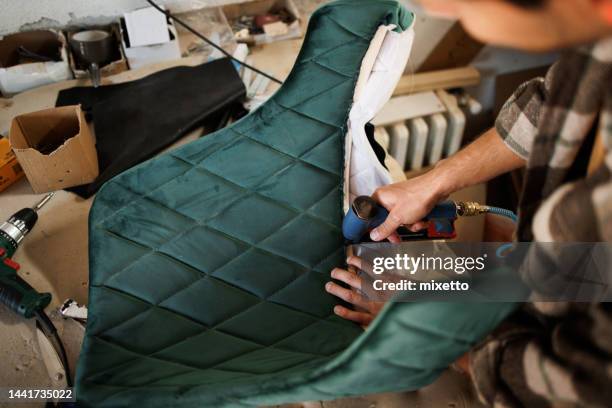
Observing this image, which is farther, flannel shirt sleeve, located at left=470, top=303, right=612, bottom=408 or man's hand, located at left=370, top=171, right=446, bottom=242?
man's hand, located at left=370, top=171, right=446, bottom=242

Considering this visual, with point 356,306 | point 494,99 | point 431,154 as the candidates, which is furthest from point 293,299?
point 494,99

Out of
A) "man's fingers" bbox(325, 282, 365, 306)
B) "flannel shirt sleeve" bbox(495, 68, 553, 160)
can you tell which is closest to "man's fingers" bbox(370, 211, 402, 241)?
"man's fingers" bbox(325, 282, 365, 306)

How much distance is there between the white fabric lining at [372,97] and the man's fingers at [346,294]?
6.9 inches

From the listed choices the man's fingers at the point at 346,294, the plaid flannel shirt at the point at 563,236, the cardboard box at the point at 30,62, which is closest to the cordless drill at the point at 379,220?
the man's fingers at the point at 346,294

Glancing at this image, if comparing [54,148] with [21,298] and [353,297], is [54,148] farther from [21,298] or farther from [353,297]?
[353,297]

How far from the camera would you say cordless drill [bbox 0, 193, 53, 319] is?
3.01ft

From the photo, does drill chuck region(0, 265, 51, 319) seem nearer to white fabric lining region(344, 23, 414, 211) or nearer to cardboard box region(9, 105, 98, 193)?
cardboard box region(9, 105, 98, 193)

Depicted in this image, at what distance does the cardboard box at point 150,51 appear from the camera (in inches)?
52.6

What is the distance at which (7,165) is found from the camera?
111 centimetres

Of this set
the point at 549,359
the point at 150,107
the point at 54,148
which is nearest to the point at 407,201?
the point at 549,359

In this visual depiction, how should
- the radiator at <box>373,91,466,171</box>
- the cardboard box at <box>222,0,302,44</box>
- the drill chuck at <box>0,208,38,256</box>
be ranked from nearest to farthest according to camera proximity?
the drill chuck at <box>0,208,38,256</box> < the cardboard box at <box>222,0,302,44</box> < the radiator at <box>373,91,466,171</box>

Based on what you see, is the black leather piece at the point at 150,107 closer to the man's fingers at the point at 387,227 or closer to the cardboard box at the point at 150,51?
the cardboard box at the point at 150,51

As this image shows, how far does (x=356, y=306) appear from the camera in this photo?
903 millimetres

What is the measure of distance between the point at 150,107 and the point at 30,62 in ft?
1.12
